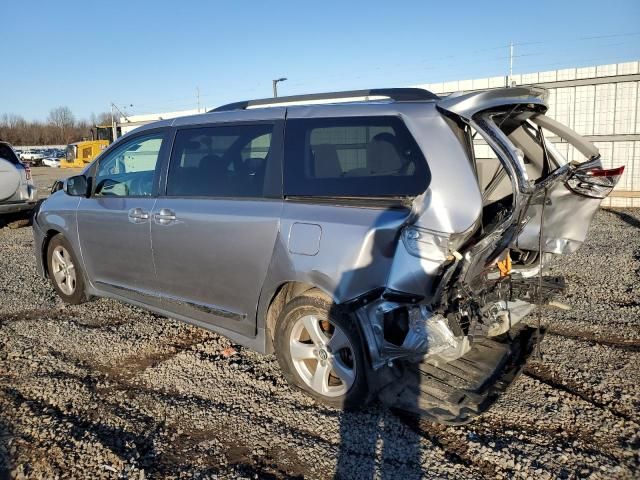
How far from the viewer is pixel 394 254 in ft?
10.4

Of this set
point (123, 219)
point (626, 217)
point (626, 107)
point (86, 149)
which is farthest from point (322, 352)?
point (86, 149)

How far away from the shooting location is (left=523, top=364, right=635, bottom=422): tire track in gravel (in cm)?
354

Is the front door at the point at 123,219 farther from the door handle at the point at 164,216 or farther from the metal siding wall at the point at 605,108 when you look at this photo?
the metal siding wall at the point at 605,108

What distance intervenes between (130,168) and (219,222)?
1.71m

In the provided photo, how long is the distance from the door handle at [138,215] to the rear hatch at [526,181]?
8.36 feet

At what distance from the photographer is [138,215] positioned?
460cm

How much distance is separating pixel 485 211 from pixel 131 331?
3273 mm

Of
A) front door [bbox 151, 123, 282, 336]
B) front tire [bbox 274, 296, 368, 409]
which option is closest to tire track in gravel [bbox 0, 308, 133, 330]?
front door [bbox 151, 123, 282, 336]

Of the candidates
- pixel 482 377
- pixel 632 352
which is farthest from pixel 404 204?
pixel 632 352

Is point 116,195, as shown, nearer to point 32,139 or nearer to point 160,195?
point 160,195

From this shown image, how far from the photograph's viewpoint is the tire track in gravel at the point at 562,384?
354 centimetres

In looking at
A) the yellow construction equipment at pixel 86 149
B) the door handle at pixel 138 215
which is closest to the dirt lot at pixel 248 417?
the door handle at pixel 138 215

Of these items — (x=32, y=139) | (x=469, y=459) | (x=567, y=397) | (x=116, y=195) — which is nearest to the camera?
(x=469, y=459)

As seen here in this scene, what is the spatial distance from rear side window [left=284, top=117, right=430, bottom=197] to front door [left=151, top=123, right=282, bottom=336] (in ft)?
0.54
